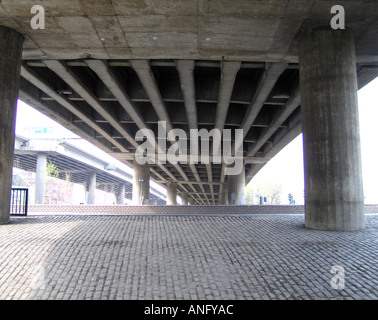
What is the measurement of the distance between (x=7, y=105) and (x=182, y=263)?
7.91m

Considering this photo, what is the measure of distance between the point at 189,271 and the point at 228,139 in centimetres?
2045

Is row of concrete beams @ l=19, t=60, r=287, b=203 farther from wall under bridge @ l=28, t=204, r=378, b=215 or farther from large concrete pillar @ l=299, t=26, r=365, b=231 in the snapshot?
wall under bridge @ l=28, t=204, r=378, b=215

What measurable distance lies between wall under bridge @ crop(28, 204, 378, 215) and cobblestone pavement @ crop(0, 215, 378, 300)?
20.1 feet

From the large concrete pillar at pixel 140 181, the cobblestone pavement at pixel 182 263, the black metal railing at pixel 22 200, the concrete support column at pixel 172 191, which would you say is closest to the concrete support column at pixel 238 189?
the large concrete pillar at pixel 140 181

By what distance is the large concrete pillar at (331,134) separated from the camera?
30.3ft

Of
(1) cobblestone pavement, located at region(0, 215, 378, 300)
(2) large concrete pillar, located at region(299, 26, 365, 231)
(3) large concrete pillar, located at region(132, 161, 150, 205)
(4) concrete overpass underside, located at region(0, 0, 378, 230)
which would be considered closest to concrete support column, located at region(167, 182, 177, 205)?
(3) large concrete pillar, located at region(132, 161, 150, 205)

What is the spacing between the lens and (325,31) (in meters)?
10.3

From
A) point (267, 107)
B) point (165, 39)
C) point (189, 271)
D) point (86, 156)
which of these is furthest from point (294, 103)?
point (86, 156)

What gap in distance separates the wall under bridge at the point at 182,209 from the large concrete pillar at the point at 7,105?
4.81 metres

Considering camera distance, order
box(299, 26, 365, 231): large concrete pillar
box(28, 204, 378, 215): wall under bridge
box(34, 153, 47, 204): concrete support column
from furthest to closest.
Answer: box(34, 153, 47, 204): concrete support column < box(28, 204, 378, 215): wall under bridge < box(299, 26, 365, 231): large concrete pillar

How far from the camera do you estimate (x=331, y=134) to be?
961cm

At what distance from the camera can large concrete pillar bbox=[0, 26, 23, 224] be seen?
994cm

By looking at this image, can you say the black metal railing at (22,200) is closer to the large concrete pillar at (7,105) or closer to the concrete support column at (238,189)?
the large concrete pillar at (7,105)

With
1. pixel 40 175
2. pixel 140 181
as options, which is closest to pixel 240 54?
pixel 140 181
